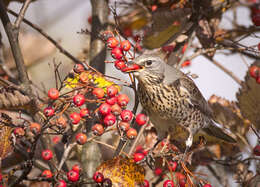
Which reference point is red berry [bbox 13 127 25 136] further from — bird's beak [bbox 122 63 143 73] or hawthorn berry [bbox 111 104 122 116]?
bird's beak [bbox 122 63 143 73]

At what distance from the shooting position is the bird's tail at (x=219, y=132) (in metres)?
1.91

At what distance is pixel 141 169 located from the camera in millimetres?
1377

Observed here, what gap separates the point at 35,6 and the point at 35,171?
1.50 metres

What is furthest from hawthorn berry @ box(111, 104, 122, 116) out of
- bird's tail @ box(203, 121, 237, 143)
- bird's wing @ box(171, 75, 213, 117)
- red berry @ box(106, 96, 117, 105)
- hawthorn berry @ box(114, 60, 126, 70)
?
bird's tail @ box(203, 121, 237, 143)

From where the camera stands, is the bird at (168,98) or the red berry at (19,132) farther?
the bird at (168,98)

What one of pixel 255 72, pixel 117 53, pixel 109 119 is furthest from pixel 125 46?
pixel 255 72

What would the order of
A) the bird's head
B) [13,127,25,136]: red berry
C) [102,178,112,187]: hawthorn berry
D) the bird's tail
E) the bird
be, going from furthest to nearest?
the bird's tail, the bird, the bird's head, [102,178,112,187]: hawthorn berry, [13,127,25,136]: red berry

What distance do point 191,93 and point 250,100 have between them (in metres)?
0.36

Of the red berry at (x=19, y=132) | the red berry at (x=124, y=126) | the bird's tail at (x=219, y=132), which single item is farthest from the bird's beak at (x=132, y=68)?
the bird's tail at (x=219, y=132)

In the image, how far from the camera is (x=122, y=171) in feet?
4.35

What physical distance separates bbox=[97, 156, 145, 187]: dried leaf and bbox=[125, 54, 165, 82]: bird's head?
1.32ft

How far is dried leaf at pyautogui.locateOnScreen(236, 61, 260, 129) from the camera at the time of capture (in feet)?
5.44

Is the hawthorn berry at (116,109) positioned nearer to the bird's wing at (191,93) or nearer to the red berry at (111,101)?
the red berry at (111,101)

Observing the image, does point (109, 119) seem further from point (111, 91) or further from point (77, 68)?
point (77, 68)
